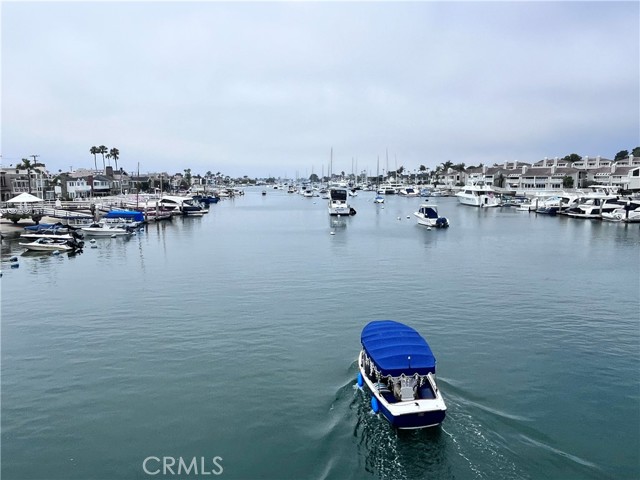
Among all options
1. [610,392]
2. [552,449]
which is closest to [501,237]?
[610,392]

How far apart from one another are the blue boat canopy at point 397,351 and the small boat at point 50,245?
5367 cm

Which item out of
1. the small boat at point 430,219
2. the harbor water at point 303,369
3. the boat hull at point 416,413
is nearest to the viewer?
the harbor water at point 303,369

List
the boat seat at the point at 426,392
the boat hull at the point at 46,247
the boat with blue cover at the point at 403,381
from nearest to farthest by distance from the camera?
1. the boat with blue cover at the point at 403,381
2. the boat seat at the point at 426,392
3. the boat hull at the point at 46,247

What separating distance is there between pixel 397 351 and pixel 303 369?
6.75 m

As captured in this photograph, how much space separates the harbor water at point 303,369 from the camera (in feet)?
52.7

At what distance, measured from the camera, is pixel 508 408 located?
1906 cm

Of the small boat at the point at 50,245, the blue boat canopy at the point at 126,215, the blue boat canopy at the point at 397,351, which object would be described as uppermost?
the blue boat canopy at the point at 126,215

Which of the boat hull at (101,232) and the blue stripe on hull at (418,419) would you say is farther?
the boat hull at (101,232)

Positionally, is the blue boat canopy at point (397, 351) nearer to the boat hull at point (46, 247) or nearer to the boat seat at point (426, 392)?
the boat seat at point (426, 392)

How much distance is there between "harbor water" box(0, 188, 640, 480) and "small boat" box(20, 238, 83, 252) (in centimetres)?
867

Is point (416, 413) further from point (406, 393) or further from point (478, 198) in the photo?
point (478, 198)

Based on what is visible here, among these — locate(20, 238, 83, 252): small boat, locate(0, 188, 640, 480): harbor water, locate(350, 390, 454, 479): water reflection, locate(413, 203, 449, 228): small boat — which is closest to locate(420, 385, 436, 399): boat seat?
locate(350, 390, 454, 479): water reflection

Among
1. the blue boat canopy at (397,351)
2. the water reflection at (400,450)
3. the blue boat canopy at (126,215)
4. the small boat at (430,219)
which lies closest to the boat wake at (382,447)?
the water reflection at (400,450)

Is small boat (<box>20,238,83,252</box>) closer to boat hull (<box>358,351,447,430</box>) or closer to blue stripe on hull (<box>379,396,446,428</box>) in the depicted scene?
boat hull (<box>358,351,447,430</box>)
